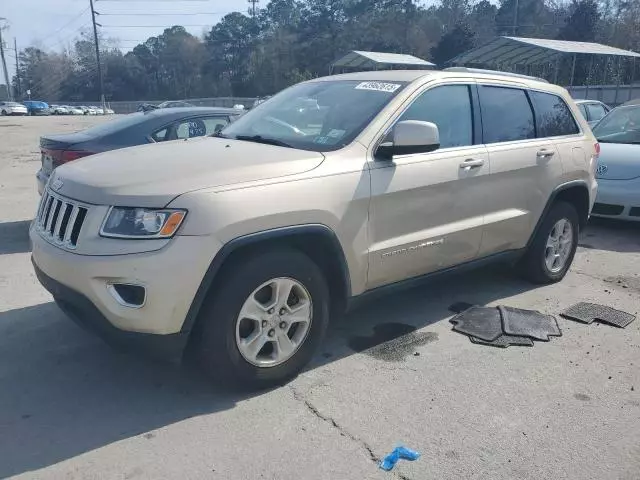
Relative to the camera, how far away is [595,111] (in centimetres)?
1329

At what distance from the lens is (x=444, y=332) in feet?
14.3

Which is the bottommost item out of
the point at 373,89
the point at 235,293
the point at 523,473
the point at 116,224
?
the point at 523,473

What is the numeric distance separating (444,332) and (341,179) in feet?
5.25

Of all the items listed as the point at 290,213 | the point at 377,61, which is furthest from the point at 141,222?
the point at 377,61

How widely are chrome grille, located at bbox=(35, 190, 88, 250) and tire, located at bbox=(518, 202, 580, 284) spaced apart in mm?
3769

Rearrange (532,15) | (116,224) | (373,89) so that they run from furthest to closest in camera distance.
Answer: (532,15) → (373,89) → (116,224)

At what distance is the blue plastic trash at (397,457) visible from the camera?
2.80 m

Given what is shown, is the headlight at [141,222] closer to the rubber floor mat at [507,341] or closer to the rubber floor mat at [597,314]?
the rubber floor mat at [507,341]

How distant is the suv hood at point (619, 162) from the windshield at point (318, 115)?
4783 millimetres

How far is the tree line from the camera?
162 ft

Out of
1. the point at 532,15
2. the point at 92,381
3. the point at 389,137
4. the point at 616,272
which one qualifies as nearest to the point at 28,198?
the point at 92,381

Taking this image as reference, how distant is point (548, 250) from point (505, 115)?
1.41 meters

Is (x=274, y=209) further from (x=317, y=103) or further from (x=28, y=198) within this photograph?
(x=28, y=198)

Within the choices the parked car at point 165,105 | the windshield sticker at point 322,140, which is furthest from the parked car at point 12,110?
the windshield sticker at point 322,140
